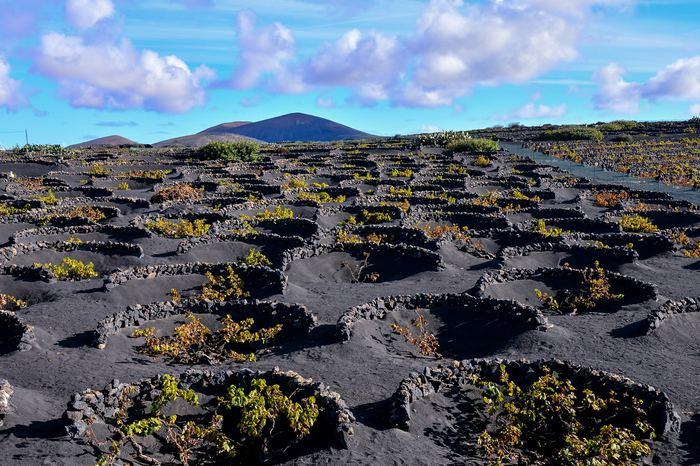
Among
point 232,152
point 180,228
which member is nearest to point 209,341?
point 180,228

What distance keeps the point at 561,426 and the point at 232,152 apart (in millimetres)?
44569

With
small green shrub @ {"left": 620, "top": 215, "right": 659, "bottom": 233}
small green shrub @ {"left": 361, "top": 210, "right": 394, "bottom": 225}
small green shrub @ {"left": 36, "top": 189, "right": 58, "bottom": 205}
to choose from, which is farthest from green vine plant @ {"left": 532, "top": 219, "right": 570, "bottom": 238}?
small green shrub @ {"left": 36, "top": 189, "right": 58, "bottom": 205}

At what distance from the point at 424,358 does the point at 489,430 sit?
2618 millimetres

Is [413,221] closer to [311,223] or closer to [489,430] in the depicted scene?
[311,223]

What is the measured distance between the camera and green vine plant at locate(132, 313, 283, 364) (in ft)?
33.1

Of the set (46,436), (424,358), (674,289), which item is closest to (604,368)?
(424,358)

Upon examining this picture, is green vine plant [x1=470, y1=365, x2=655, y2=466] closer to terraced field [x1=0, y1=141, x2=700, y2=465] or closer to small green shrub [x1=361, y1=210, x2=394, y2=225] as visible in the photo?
terraced field [x1=0, y1=141, x2=700, y2=465]

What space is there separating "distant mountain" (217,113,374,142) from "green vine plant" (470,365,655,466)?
489 ft

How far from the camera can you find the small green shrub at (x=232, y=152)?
4891cm

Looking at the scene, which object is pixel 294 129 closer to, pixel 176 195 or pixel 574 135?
pixel 574 135

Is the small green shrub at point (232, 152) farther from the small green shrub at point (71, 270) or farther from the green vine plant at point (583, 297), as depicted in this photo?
the green vine plant at point (583, 297)

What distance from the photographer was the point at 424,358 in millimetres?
10242

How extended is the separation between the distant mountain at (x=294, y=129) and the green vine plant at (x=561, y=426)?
489 ft

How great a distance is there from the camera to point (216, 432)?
23.5ft
